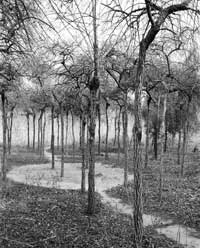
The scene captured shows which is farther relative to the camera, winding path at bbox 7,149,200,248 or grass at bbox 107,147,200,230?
grass at bbox 107,147,200,230

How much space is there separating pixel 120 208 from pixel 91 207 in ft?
6.62

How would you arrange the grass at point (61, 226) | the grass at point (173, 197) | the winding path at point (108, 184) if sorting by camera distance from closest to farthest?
1. the grass at point (61, 226)
2. the winding path at point (108, 184)
3. the grass at point (173, 197)

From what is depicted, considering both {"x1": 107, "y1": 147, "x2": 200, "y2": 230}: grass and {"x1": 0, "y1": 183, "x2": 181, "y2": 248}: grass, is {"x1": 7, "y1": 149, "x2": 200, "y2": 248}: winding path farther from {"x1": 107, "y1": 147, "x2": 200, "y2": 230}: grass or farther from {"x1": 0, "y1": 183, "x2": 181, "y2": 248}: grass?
{"x1": 0, "y1": 183, "x2": 181, "y2": 248}: grass

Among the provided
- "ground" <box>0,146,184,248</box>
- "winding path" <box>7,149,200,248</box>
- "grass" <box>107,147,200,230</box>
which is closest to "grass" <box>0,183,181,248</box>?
"ground" <box>0,146,184,248</box>

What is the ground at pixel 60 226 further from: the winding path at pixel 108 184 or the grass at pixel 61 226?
the winding path at pixel 108 184

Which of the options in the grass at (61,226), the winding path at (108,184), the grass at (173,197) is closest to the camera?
the grass at (61,226)

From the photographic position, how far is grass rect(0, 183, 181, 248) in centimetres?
566

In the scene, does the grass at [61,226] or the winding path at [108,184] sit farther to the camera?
the winding path at [108,184]

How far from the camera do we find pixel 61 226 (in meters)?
6.81

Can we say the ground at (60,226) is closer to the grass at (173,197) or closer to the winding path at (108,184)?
the winding path at (108,184)

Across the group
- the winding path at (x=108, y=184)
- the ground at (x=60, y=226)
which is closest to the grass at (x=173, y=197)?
the winding path at (x=108, y=184)

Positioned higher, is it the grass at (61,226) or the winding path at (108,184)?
the grass at (61,226)

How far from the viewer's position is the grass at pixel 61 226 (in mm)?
5661

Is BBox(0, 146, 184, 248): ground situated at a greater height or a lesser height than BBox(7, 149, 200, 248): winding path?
greater
